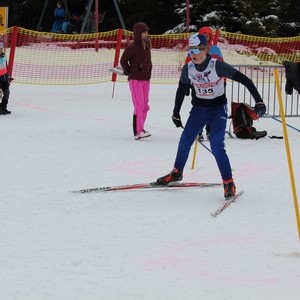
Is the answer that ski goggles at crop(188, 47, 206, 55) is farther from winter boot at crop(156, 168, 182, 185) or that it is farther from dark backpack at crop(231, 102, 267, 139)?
dark backpack at crop(231, 102, 267, 139)

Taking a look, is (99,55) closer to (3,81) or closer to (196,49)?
(3,81)

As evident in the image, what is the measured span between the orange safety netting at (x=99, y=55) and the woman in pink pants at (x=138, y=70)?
9.01 meters

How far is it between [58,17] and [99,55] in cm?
726

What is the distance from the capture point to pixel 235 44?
76.8 ft

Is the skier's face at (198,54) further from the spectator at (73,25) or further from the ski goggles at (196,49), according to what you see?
the spectator at (73,25)

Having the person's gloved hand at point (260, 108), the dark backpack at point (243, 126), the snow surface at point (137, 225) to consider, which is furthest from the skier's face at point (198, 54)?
the dark backpack at point (243, 126)

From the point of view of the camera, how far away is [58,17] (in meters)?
30.3

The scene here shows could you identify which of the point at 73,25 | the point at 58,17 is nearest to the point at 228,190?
the point at 58,17

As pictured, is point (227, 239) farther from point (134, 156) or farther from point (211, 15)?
point (211, 15)

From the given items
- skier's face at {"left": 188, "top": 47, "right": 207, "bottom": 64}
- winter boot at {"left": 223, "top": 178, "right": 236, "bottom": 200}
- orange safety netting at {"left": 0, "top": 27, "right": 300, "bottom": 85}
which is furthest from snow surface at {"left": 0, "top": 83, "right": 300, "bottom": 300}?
orange safety netting at {"left": 0, "top": 27, "right": 300, "bottom": 85}

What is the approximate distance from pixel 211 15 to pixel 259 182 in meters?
20.5

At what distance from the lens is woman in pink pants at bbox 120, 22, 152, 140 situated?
1200 centimetres

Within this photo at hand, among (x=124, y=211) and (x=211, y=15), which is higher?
(x=211, y=15)

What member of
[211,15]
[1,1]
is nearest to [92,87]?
[211,15]
